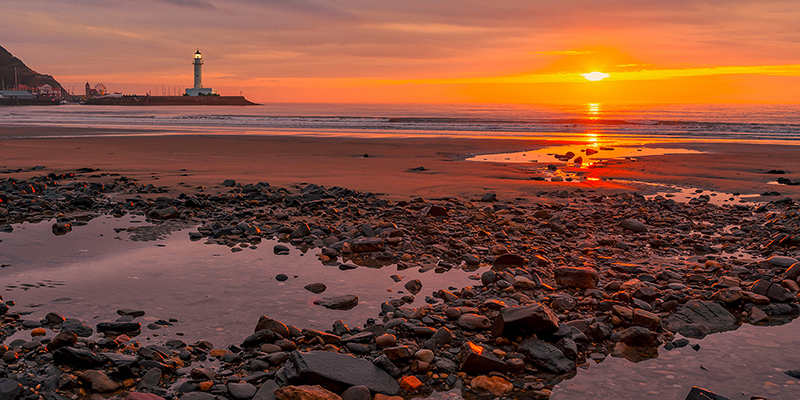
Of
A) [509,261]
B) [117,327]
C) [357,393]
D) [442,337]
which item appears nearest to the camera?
[357,393]

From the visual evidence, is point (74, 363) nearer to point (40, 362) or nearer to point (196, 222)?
point (40, 362)

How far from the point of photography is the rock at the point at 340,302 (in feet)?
17.6

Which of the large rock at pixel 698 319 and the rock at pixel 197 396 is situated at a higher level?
the large rock at pixel 698 319

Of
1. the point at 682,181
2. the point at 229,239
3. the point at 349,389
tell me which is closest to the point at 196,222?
the point at 229,239

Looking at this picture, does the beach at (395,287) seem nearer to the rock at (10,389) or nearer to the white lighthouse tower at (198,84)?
the rock at (10,389)

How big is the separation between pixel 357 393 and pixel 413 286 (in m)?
2.51

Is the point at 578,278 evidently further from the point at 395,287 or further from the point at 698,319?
the point at 395,287

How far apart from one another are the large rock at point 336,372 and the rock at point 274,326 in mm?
596

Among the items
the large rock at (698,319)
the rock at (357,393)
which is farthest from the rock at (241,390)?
the large rock at (698,319)

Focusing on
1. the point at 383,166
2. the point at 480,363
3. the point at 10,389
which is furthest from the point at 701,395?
the point at 383,166

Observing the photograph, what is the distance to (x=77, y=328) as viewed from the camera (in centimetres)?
452

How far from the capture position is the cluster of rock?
12.4 ft

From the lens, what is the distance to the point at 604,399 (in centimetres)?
361

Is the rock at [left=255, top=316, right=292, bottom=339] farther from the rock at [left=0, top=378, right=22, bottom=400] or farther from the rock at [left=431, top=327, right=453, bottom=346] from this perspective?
the rock at [left=0, top=378, right=22, bottom=400]
